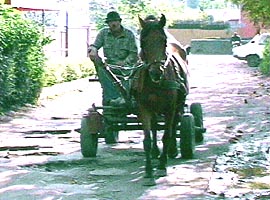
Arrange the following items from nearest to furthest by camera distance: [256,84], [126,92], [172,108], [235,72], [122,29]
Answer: [172,108]
[126,92]
[122,29]
[256,84]
[235,72]

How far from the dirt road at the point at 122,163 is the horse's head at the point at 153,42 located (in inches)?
55.8

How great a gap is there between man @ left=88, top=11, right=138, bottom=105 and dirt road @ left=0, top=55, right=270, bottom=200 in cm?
100

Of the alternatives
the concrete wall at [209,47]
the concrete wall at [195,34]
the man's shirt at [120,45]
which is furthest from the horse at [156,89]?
the concrete wall at [195,34]

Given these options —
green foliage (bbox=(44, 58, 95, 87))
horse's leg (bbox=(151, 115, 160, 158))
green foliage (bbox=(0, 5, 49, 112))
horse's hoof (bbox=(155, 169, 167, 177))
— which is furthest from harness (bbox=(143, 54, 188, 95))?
green foliage (bbox=(44, 58, 95, 87))

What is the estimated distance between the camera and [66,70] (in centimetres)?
2905

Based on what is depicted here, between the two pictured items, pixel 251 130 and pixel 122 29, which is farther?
pixel 251 130

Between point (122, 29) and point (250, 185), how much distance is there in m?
3.68

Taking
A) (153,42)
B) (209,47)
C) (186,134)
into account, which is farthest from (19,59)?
(209,47)

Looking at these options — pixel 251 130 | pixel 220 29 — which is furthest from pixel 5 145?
pixel 220 29

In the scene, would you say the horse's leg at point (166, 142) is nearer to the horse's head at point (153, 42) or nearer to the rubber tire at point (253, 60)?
the horse's head at point (153, 42)

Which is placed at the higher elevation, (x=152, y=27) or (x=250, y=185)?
(x=152, y=27)

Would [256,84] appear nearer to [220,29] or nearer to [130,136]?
[130,136]

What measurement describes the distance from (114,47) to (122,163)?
77.5 inches

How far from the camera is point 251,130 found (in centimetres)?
1548
